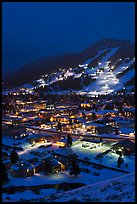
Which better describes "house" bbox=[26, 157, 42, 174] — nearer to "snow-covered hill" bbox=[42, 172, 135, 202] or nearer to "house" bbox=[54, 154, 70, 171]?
"house" bbox=[54, 154, 70, 171]

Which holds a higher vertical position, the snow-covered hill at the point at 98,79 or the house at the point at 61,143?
the snow-covered hill at the point at 98,79

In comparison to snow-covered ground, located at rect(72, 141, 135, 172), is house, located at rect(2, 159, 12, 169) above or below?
below

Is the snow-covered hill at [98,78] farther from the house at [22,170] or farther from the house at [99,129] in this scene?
the house at [22,170]

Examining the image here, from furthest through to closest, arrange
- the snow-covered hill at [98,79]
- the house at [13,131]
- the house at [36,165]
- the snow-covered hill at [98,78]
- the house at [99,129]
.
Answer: the snow-covered hill at [98,78], the snow-covered hill at [98,79], the house at [13,131], the house at [99,129], the house at [36,165]

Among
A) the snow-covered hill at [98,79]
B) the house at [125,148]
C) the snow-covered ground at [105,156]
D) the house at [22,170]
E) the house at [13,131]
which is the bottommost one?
the house at [22,170]

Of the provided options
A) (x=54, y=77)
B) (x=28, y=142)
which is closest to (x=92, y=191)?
(x=28, y=142)

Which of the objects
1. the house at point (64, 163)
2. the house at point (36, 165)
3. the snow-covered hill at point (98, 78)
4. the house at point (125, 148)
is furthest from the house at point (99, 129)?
the snow-covered hill at point (98, 78)

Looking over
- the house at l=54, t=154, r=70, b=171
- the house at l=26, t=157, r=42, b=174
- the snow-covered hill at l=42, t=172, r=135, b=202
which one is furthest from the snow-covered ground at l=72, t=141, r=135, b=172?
the snow-covered hill at l=42, t=172, r=135, b=202

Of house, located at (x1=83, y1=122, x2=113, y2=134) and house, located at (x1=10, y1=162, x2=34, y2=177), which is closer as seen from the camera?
house, located at (x1=10, y1=162, x2=34, y2=177)

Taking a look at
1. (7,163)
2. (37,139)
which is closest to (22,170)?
(7,163)
